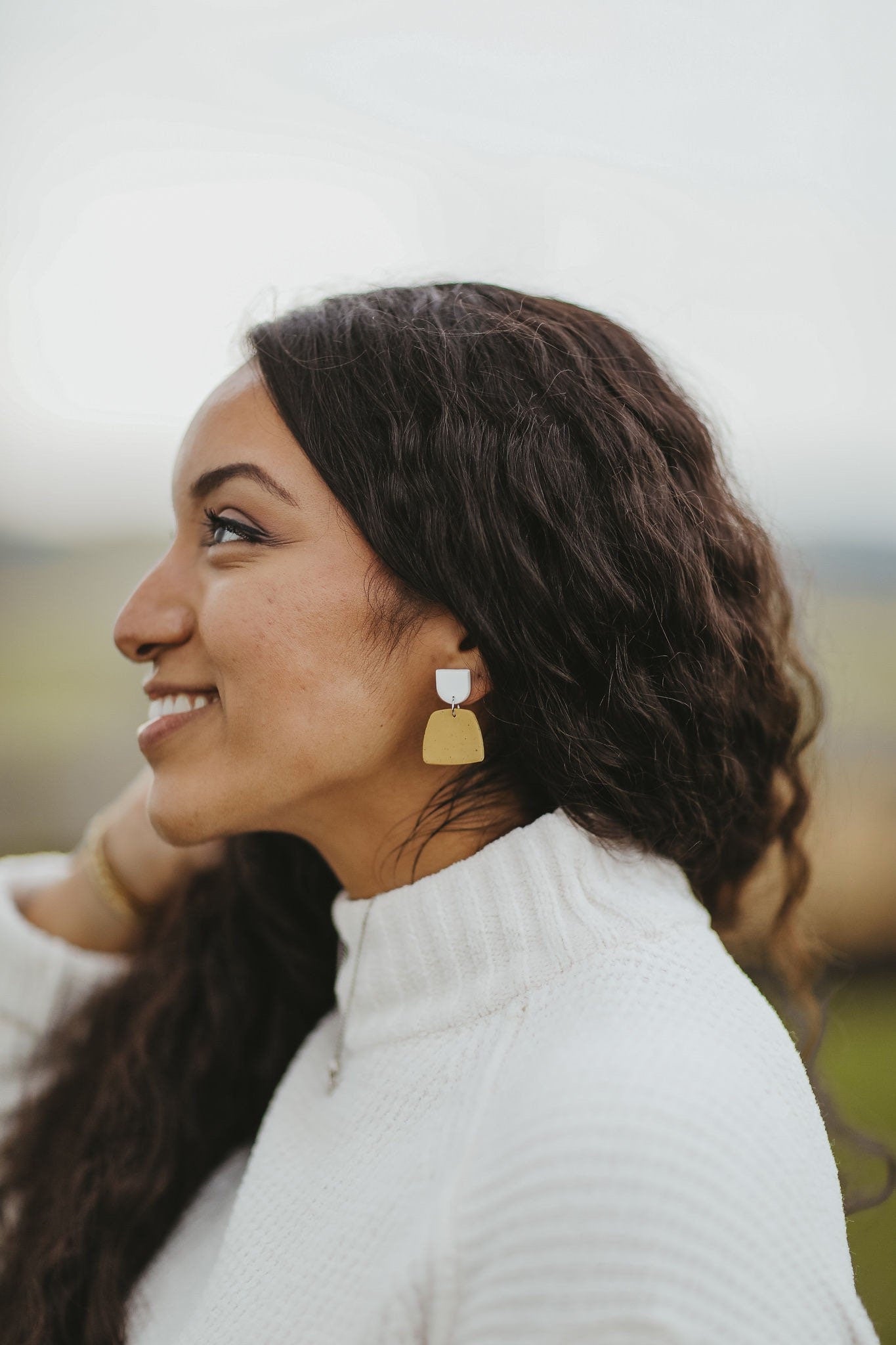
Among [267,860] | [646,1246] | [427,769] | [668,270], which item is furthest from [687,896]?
[668,270]

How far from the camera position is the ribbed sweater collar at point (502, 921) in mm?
868

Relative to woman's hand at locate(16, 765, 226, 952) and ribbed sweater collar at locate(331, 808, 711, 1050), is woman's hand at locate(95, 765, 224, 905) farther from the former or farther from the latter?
ribbed sweater collar at locate(331, 808, 711, 1050)

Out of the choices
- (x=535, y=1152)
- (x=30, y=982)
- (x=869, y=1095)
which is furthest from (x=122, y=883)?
(x=869, y=1095)

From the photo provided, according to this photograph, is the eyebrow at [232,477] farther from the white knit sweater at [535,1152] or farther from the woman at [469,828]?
the white knit sweater at [535,1152]

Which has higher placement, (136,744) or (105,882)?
(136,744)

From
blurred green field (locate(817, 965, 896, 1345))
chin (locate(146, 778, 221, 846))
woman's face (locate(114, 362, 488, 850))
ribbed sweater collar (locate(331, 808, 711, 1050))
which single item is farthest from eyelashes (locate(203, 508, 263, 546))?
blurred green field (locate(817, 965, 896, 1345))

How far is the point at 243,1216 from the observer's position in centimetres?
92

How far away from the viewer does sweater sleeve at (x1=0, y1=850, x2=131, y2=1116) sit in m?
1.31

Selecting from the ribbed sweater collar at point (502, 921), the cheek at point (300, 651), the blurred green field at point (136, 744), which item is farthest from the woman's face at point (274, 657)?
the blurred green field at point (136, 744)

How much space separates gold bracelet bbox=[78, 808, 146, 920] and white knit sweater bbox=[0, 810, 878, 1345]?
0.43 metres

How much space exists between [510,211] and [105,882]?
1223mm

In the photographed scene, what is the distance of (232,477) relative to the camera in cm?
100

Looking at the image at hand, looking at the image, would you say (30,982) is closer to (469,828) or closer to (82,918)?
(82,918)

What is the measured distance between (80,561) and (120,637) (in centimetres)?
91
